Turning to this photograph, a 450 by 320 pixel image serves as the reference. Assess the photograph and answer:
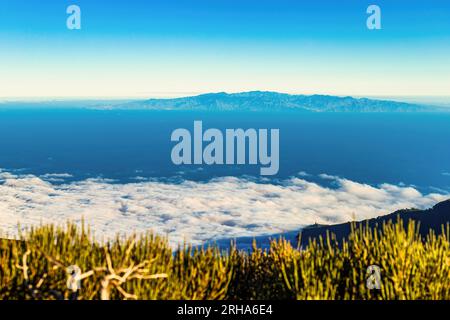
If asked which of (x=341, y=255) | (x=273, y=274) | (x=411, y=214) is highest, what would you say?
(x=341, y=255)
